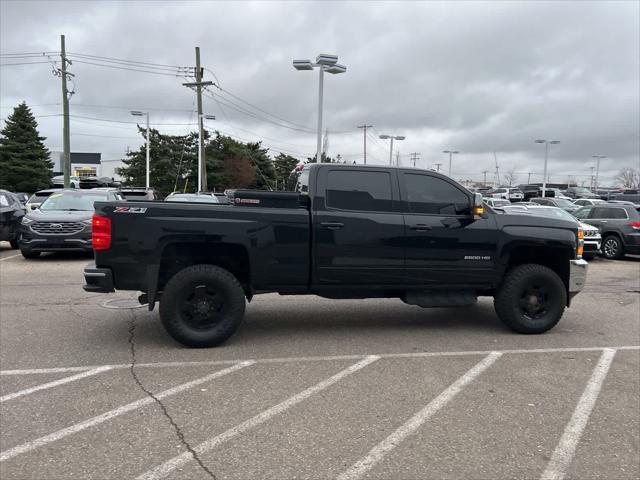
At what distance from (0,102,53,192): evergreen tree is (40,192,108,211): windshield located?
120ft

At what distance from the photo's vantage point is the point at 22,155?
45.6 metres

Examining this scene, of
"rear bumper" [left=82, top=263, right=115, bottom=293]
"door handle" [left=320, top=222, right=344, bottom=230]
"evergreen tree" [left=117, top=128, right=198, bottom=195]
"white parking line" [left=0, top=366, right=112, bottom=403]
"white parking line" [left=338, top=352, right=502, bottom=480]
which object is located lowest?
"white parking line" [left=0, top=366, right=112, bottom=403]

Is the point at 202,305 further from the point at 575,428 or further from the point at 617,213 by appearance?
the point at 617,213

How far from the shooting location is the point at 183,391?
4543mm

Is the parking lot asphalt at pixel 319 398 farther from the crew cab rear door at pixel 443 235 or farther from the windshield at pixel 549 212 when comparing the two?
the windshield at pixel 549 212

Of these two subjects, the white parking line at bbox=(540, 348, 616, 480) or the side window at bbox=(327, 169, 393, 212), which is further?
the side window at bbox=(327, 169, 393, 212)

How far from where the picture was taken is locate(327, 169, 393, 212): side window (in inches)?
241

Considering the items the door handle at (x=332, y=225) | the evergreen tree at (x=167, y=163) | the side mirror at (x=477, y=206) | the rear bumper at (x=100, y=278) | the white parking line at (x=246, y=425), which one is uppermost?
the evergreen tree at (x=167, y=163)

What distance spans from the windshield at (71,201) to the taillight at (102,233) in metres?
8.24

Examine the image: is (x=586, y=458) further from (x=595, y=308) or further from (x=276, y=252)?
(x=595, y=308)

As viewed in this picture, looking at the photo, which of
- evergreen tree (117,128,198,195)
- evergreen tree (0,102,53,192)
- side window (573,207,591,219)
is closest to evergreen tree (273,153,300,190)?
evergreen tree (117,128,198,195)

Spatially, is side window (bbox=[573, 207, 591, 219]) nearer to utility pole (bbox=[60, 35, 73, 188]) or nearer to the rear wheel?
the rear wheel

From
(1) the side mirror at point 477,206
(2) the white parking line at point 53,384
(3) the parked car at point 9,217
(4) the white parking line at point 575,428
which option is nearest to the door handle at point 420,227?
(1) the side mirror at point 477,206

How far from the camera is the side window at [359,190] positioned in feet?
20.1
